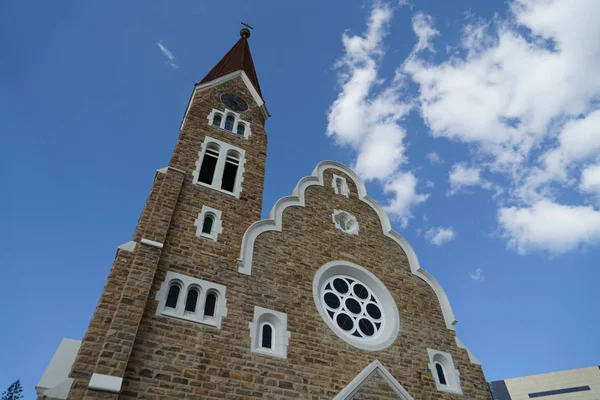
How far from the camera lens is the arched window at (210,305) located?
9656mm

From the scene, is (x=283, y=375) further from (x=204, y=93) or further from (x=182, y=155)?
(x=204, y=93)

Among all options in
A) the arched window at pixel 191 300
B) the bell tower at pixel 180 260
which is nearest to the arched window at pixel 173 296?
the bell tower at pixel 180 260

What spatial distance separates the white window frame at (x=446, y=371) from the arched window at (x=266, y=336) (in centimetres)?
489

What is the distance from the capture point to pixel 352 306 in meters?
12.0

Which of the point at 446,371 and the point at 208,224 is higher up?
the point at 208,224

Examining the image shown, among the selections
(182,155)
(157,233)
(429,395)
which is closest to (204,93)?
(182,155)

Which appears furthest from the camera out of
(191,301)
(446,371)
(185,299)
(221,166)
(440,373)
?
(221,166)

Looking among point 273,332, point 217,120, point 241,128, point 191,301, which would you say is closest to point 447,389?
point 273,332

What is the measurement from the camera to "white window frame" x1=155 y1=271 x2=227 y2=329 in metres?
9.23

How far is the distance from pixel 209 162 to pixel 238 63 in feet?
28.6

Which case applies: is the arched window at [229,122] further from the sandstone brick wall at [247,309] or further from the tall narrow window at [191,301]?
the tall narrow window at [191,301]

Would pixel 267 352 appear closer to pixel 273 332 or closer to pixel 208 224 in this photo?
pixel 273 332

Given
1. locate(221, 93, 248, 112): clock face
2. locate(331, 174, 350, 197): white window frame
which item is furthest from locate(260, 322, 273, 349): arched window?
locate(221, 93, 248, 112): clock face

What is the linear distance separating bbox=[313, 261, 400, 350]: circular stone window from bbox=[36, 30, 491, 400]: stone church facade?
38 mm
